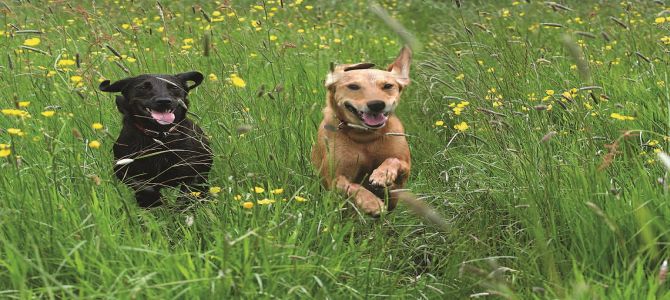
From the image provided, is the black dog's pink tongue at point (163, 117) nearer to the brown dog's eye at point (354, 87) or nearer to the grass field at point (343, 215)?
the grass field at point (343, 215)

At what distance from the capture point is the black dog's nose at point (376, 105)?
12.3 feet

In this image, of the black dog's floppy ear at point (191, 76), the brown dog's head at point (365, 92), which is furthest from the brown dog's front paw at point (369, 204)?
the black dog's floppy ear at point (191, 76)

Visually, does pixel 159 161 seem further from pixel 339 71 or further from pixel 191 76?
pixel 339 71

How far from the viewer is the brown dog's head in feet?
12.5

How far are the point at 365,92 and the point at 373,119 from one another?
14cm

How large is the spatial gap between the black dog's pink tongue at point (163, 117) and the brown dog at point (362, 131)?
0.77 metres

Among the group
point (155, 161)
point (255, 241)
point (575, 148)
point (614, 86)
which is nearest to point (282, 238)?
point (255, 241)

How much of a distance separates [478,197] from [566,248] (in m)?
0.64

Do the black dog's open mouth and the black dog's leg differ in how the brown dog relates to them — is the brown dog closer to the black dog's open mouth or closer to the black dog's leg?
the black dog's open mouth

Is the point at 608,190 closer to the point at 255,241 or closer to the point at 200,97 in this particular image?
the point at 255,241

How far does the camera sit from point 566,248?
3107 millimetres

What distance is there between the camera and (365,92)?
388 cm

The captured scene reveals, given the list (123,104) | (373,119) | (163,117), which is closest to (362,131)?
(373,119)

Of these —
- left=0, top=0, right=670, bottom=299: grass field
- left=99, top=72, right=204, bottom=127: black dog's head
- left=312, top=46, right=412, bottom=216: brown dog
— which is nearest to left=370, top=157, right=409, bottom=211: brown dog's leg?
left=312, top=46, right=412, bottom=216: brown dog
